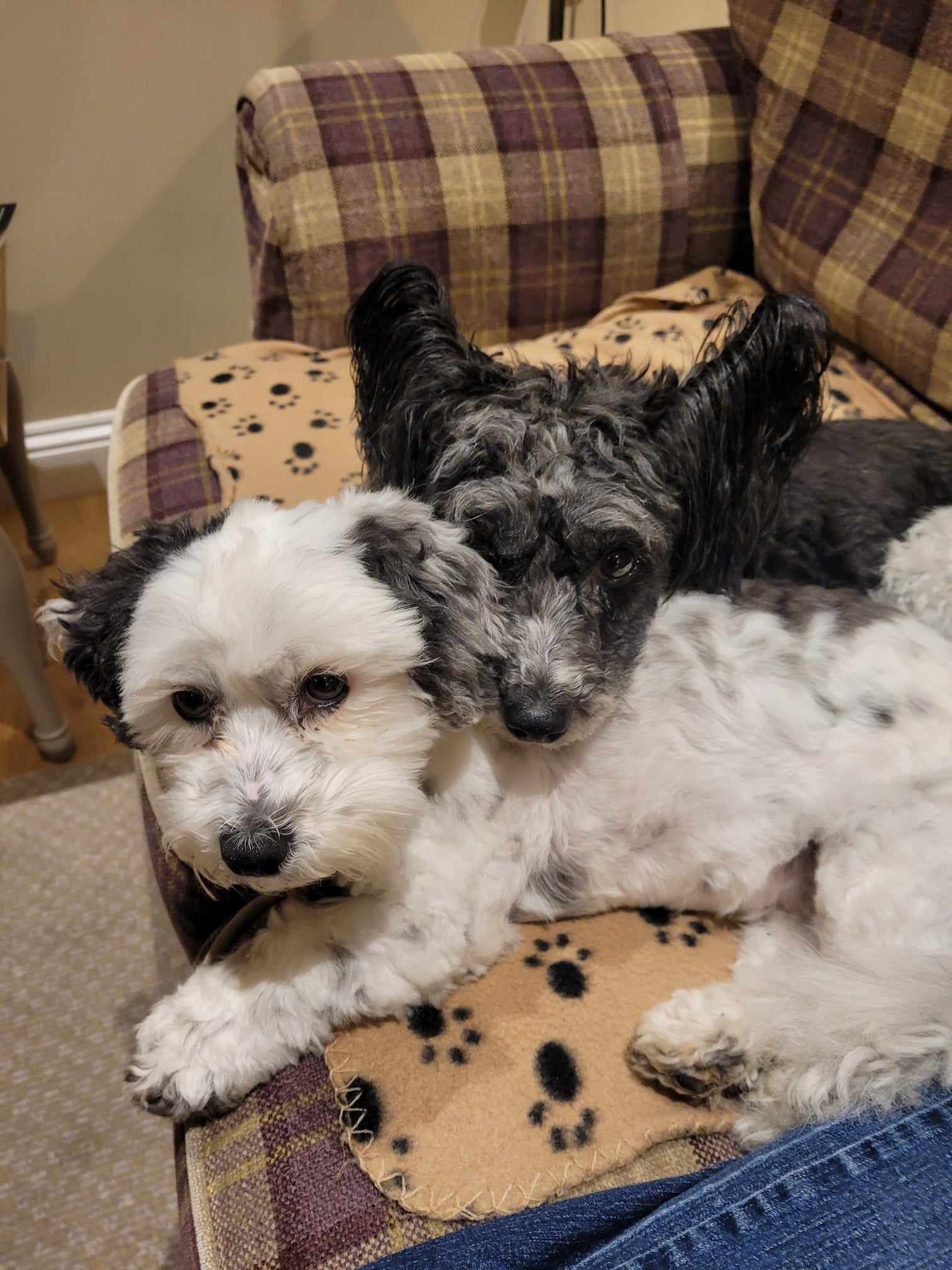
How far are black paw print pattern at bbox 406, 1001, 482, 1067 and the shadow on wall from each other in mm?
3365

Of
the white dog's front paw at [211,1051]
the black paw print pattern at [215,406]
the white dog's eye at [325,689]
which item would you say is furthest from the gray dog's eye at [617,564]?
the black paw print pattern at [215,406]

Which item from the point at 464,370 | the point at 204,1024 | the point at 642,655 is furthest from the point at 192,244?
the point at 204,1024

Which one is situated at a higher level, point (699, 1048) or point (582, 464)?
point (582, 464)

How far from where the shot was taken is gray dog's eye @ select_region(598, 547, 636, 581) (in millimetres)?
1646

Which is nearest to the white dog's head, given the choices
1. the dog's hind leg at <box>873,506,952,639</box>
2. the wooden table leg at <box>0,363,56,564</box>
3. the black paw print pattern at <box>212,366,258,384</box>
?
the dog's hind leg at <box>873,506,952,639</box>

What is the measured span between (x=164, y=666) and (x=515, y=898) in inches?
29.3

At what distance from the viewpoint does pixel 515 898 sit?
5.38 feet

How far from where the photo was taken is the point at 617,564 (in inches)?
65.6

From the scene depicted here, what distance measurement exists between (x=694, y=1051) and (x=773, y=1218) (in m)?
0.27

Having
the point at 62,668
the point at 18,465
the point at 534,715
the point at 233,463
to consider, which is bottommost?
the point at 62,668

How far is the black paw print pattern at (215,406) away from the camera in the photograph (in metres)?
2.52

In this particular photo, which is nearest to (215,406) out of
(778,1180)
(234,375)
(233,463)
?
(234,375)

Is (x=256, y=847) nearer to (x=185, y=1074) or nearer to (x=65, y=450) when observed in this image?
(x=185, y=1074)

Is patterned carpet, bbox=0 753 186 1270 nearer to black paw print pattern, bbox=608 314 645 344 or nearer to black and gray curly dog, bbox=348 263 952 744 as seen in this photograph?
Answer: black and gray curly dog, bbox=348 263 952 744
